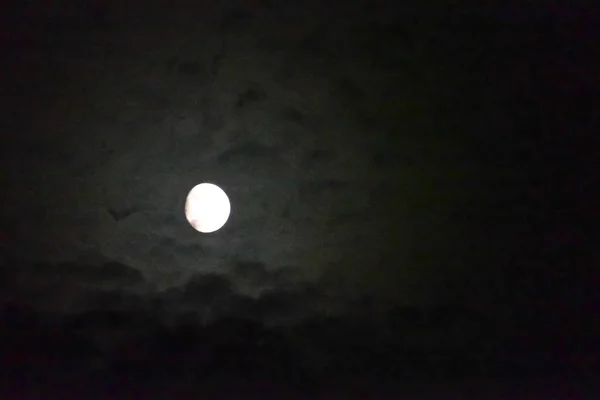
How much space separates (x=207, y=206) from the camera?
1.02 meters

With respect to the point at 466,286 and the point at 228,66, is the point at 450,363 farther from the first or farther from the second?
the point at 228,66

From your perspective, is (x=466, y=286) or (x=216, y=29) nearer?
(x=216, y=29)

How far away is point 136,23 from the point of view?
0.99 metres

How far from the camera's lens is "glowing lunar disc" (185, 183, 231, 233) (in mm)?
1010

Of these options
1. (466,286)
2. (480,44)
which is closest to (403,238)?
(466,286)

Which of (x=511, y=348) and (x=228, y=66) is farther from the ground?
(x=228, y=66)

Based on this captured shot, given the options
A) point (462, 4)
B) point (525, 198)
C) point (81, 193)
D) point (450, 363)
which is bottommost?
point (450, 363)

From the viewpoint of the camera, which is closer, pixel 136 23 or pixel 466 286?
pixel 136 23

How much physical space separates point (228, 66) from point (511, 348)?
2.53 feet

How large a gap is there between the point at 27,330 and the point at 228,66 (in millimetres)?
638

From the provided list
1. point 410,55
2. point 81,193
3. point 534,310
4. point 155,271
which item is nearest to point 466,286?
point 534,310

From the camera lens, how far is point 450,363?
1077 mm

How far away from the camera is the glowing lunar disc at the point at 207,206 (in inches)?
39.8

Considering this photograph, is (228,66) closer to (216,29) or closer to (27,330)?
(216,29)
